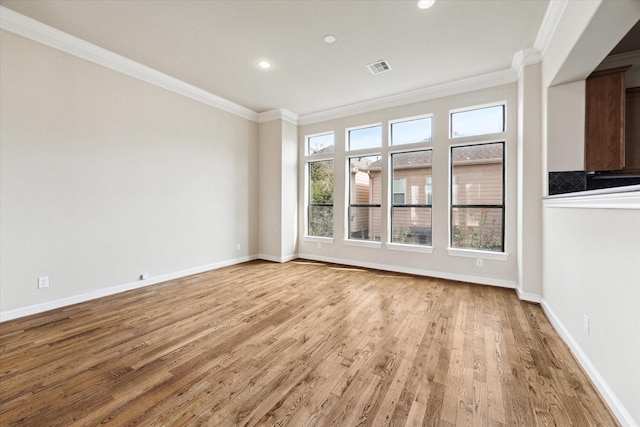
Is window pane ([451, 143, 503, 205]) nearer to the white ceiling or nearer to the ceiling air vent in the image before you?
the white ceiling

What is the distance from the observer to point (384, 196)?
4.94m

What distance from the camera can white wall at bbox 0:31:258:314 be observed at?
2805mm

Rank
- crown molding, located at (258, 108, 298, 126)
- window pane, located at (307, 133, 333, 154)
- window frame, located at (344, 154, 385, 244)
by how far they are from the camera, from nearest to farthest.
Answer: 1. window frame, located at (344, 154, 385, 244)
2. crown molding, located at (258, 108, 298, 126)
3. window pane, located at (307, 133, 333, 154)

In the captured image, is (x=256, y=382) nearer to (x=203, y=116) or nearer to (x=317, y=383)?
(x=317, y=383)

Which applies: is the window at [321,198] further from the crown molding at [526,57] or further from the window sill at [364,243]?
the crown molding at [526,57]

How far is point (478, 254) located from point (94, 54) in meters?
5.92

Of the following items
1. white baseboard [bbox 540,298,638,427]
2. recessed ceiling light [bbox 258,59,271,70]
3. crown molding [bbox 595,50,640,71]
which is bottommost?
white baseboard [bbox 540,298,638,427]

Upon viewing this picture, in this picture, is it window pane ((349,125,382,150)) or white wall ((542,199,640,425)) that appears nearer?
white wall ((542,199,640,425))

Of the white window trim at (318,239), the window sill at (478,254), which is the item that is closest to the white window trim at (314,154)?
the white window trim at (318,239)

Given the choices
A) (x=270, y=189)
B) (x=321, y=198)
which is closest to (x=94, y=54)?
(x=270, y=189)

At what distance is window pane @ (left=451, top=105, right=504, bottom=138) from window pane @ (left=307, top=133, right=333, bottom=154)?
7.81 feet

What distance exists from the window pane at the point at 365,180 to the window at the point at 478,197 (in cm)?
132

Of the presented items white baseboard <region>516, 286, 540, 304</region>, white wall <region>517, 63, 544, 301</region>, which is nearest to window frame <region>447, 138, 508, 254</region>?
white wall <region>517, 63, 544, 301</region>

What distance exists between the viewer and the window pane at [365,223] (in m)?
5.13
